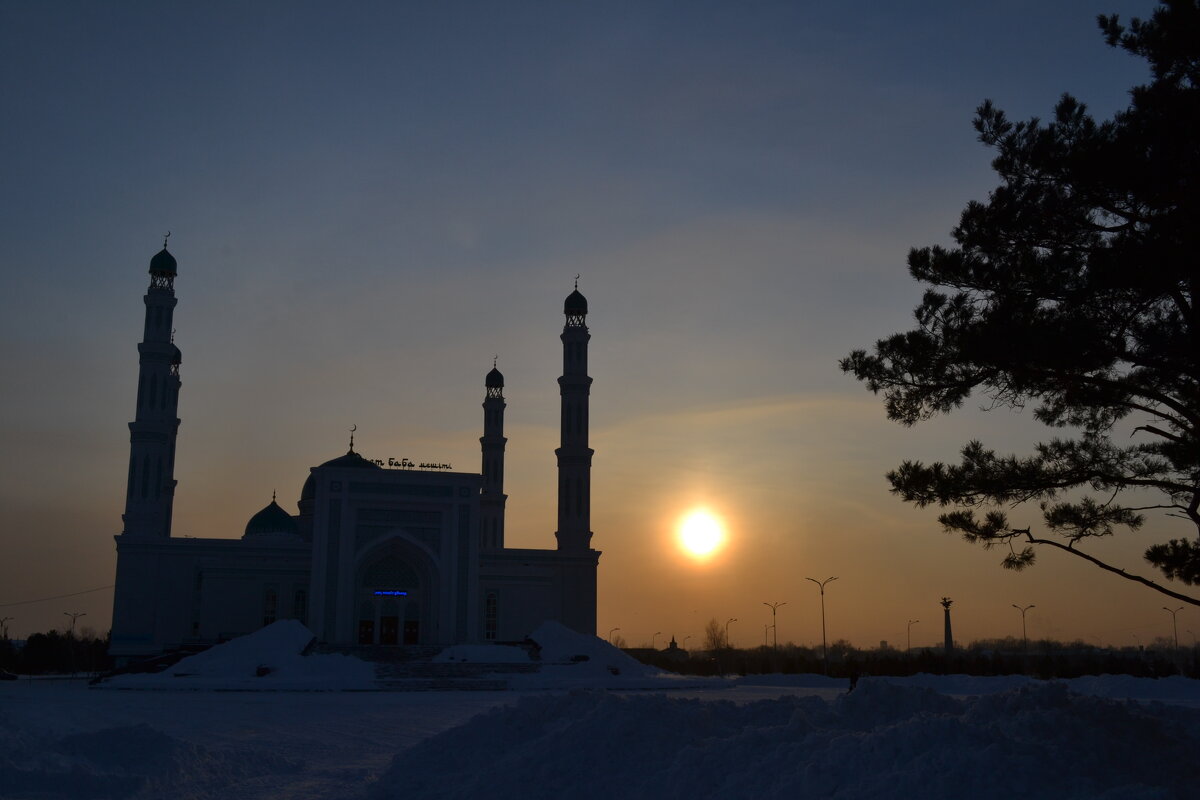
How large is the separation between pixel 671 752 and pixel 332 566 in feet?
136

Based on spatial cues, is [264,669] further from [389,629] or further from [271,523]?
[271,523]

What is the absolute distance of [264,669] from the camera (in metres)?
42.0

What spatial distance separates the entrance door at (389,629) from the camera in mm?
52875

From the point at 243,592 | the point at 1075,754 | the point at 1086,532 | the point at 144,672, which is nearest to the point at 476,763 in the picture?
the point at 1075,754

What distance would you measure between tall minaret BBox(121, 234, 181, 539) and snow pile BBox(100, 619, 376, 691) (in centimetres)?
1203

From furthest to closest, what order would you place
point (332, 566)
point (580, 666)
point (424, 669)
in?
point (332, 566) → point (580, 666) → point (424, 669)

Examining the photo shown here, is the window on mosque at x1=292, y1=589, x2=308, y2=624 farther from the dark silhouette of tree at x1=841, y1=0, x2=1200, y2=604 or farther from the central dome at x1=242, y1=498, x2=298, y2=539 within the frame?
the dark silhouette of tree at x1=841, y1=0, x2=1200, y2=604

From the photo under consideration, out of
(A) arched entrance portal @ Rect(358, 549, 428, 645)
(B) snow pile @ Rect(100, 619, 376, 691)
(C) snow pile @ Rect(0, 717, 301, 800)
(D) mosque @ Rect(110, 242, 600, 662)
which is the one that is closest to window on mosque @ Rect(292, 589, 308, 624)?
(D) mosque @ Rect(110, 242, 600, 662)

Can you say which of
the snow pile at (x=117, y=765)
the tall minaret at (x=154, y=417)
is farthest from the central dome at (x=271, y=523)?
the snow pile at (x=117, y=765)

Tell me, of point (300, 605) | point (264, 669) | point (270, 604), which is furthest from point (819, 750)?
point (270, 604)

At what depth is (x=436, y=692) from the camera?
124 ft

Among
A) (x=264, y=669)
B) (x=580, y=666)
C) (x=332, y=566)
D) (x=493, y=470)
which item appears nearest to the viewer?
(x=264, y=669)

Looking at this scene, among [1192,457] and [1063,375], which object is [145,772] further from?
[1192,457]

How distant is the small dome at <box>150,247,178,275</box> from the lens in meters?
57.1
